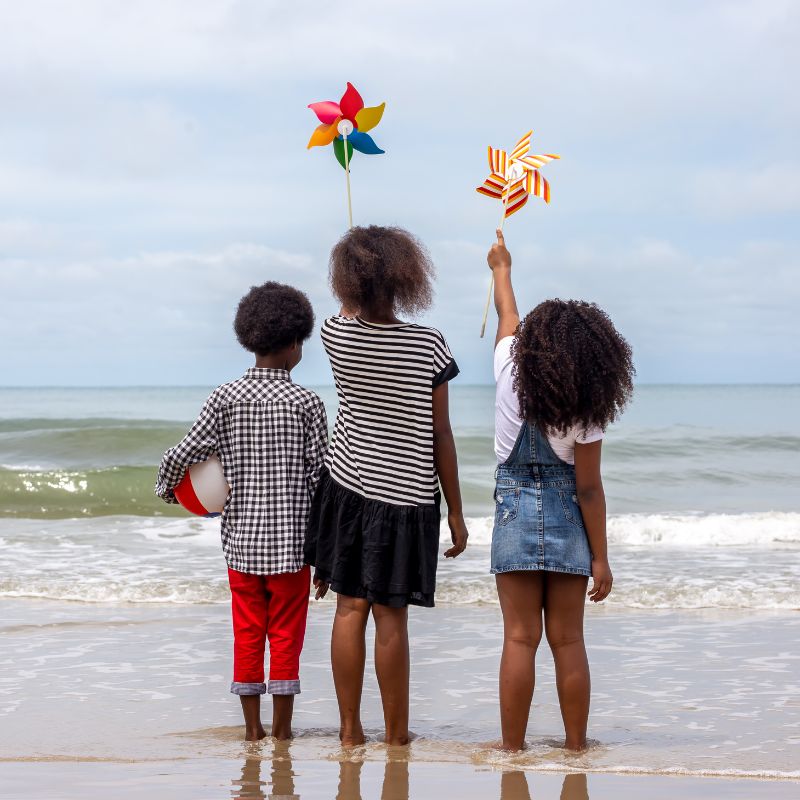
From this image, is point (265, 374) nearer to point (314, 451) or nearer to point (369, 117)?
point (314, 451)

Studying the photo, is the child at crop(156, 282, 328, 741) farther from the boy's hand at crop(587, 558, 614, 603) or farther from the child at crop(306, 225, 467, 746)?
the boy's hand at crop(587, 558, 614, 603)

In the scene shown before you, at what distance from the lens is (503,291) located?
381cm

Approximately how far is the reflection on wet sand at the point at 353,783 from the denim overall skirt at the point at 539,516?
26.9 inches

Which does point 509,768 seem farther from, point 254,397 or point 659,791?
point 254,397

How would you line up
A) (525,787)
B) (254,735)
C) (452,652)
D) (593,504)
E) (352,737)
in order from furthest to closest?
(452,652) < (254,735) < (352,737) < (593,504) < (525,787)

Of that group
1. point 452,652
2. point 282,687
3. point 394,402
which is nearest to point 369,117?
point 394,402

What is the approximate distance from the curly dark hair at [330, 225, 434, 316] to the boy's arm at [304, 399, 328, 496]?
19.0 inches

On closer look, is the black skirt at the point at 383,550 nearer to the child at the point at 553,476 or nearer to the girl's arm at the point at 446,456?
the girl's arm at the point at 446,456

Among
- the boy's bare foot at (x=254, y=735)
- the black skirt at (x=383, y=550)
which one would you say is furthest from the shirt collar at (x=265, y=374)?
the boy's bare foot at (x=254, y=735)

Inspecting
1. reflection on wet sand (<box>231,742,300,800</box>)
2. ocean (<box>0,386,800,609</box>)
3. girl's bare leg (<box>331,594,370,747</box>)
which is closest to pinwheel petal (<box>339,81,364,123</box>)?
girl's bare leg (<box>331,594,370,747</box>)

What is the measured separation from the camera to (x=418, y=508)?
11.9 ft

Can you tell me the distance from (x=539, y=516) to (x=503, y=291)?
841mm

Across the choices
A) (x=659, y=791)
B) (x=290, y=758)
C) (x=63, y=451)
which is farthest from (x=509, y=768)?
(x=63, y=451)

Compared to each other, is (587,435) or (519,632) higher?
(587,435)
